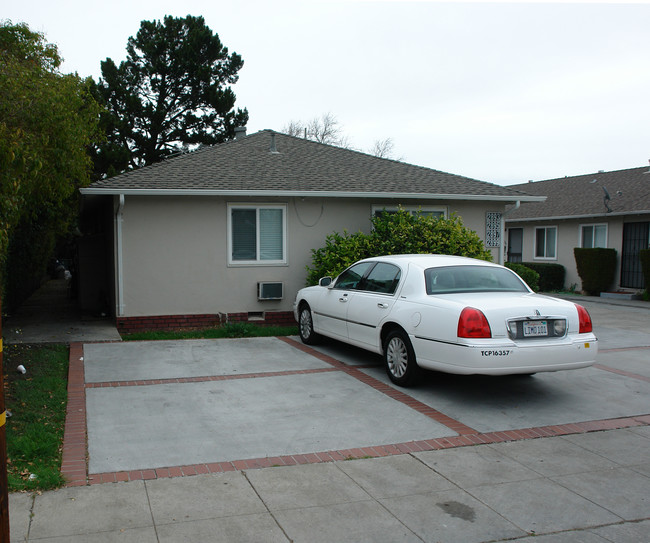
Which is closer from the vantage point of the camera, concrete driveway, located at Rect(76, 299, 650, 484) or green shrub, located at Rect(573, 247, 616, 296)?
concrete driveway, located at Rect(76, 299, 650, 484)

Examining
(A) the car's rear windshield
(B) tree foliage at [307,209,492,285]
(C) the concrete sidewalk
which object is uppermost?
(B) tree foliage at [307,209,492,285]

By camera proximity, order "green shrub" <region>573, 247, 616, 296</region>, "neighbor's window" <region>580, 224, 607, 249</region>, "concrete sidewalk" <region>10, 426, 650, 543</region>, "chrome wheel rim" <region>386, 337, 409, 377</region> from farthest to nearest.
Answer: "neighbor's window" <region>580, 224, 607, 249</region> < "green shrub" <region>573, 247, 616, 296</region> < "chrome wheel rim" <region>386, 337, 409, 377</region> < "concrete sidewalk" <region>10, 426, 650, 543</region>

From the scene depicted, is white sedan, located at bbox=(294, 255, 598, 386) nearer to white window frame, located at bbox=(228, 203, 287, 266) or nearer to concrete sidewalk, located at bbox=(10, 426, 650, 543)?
concrete sidewalk, located at bbox=(10, 426, 650, 543)

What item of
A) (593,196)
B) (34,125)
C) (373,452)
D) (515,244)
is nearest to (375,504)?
(373,452)

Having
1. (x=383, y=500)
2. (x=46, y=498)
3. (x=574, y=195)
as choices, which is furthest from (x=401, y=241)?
(x=574, y=195)

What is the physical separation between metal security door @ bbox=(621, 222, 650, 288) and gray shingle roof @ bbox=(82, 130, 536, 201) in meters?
8.23

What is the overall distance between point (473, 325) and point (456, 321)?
0.19 meters

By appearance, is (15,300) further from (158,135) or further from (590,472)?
(158,135)

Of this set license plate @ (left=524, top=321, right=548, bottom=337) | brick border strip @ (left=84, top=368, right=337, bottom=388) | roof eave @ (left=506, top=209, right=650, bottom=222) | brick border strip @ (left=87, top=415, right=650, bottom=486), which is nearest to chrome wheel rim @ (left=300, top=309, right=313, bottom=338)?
brick border strip @ (left=84, top=368, right=337, bottom=388)

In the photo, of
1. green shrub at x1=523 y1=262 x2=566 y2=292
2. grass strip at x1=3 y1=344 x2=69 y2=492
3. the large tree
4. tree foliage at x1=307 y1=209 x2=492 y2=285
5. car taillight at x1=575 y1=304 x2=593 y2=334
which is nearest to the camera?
grass strip at x1=3 y1=344 x2=69 y2=492

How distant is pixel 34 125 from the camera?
781cm

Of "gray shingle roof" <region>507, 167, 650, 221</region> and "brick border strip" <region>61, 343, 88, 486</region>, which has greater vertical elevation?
"gray shingle roof" <region>507, 167, 650, 221</region>

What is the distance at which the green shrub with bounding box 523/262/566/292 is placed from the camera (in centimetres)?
2252

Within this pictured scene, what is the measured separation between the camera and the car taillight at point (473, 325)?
6.43 meters
